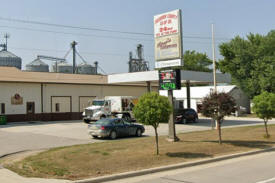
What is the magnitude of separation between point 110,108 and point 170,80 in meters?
18.3

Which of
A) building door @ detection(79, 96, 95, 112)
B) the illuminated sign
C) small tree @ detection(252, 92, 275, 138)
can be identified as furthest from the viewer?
building door @ detection(79, 96, 95, 112)

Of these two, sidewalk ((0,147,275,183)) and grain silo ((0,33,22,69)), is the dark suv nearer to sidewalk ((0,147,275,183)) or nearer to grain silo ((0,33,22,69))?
sidewalk ((0,147,275,183))

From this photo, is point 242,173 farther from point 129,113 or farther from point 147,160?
point 129,113

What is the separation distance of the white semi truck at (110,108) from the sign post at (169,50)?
16.8 meters

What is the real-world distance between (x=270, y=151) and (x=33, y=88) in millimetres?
29568

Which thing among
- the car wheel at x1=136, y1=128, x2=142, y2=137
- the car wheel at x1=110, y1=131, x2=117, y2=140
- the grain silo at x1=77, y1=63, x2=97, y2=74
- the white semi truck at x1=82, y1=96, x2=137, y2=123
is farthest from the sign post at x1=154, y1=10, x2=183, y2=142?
the grain silo at x1=77, y1=63, x2=97, y2=74

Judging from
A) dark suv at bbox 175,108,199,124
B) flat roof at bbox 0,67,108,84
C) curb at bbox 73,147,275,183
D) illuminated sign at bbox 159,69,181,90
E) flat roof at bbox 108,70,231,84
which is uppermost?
flat roof at bbox 0,67,108,84

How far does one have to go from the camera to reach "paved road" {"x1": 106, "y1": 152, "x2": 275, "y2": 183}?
9703 mm

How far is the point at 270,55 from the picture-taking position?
5556 cm

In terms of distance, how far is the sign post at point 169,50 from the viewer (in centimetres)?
1808

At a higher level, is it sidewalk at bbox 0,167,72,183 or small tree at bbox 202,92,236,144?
Result: small tree at bbox 202,92,236,144

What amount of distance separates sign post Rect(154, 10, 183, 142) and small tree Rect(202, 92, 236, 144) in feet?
5.84

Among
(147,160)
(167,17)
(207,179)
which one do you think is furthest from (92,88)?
(207,179)

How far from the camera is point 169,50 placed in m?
18.5
